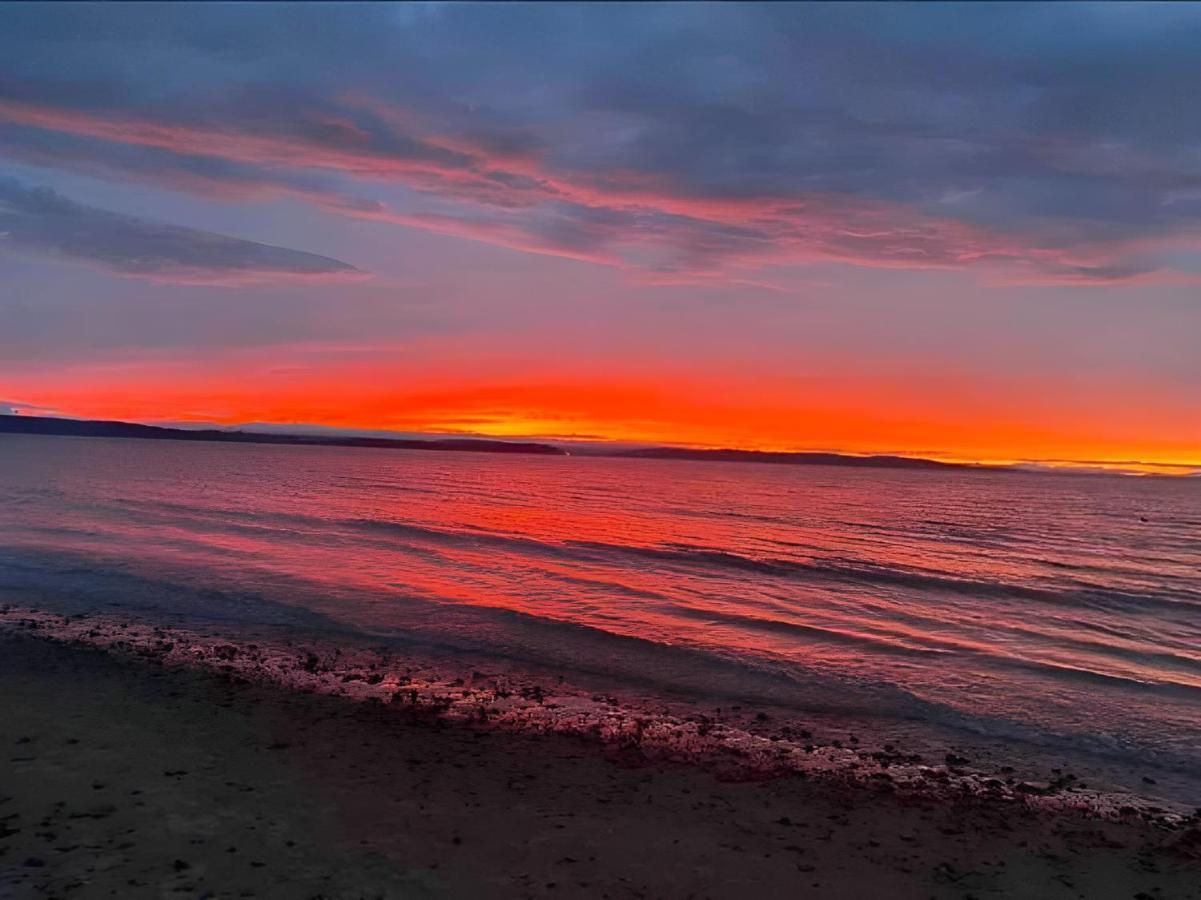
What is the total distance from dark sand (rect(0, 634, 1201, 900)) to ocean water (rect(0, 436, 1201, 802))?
4.84 m

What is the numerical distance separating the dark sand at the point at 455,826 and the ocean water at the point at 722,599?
4.84 metres

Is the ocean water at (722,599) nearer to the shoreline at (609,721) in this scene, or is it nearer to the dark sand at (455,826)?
the shoreline at (609,721)

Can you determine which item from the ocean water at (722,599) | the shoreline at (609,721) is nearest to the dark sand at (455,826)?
the shoreline at (609,721)

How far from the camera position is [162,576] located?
26.4 m

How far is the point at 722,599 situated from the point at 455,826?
18.6 m

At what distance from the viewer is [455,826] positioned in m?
9.29

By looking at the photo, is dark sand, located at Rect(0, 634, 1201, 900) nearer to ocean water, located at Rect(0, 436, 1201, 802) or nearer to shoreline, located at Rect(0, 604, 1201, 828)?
shoreline, located at Rect(0, 604, 1201, 828)

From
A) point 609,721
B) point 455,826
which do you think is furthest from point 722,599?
point 455,826

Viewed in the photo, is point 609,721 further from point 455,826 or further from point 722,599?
point 722,599

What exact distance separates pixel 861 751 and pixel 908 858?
4.03 m

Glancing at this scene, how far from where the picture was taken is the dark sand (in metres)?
8.05

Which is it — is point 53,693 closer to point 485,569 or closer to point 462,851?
point 462,851

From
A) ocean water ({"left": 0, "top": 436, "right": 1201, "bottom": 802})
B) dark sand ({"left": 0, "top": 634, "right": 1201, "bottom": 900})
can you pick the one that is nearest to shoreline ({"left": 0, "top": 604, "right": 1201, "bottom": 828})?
dark sand ({"left": 0, "top": 634, "right": 1201, "bottom": 900})

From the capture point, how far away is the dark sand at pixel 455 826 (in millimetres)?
8047
